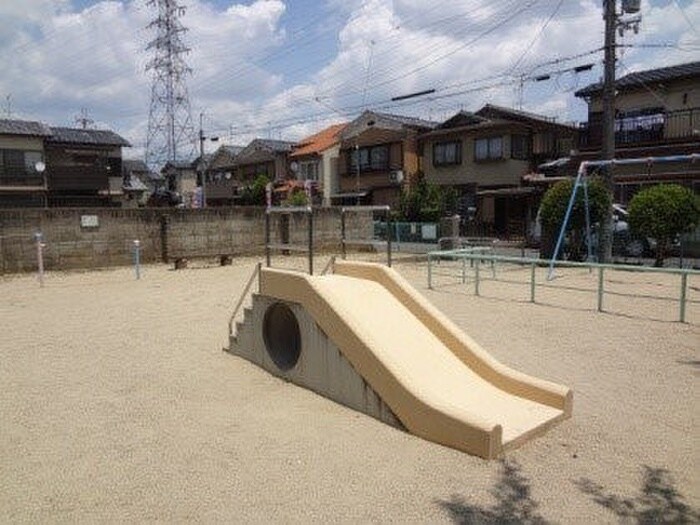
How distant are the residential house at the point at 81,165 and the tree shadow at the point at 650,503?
112ft

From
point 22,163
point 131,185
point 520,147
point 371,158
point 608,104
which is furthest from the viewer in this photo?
point 131,185

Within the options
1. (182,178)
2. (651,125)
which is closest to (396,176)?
(651,125)

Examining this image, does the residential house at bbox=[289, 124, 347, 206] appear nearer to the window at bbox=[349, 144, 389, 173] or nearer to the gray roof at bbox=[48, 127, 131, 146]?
the window at bbox=[349, 144, 389, 173]

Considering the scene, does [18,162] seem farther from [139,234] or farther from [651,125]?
[651,125]

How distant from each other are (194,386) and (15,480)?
228 cm

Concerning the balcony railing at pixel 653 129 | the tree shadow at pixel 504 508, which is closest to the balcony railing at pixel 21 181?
the balcony railing at pixel 653 129

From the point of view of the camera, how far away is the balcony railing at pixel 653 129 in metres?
23.3

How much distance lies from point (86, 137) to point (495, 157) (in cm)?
2354

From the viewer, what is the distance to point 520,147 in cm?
3041

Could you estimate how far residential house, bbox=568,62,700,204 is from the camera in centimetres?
2220

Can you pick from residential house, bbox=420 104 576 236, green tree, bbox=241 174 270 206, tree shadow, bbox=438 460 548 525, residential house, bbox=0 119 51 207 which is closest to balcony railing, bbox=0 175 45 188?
residential house, bbox=0 119 51 207

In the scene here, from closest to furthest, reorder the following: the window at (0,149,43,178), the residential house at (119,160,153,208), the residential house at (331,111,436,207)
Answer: the window at (0,149,43,178), the residential house at (331,111,436,207), the residential house at (119,160,153,208)

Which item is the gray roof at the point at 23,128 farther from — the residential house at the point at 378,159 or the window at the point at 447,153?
the window at the point at 447,153

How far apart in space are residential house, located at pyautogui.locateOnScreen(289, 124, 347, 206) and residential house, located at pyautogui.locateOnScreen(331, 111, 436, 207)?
518 mm
